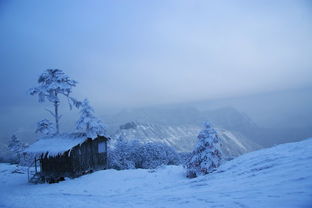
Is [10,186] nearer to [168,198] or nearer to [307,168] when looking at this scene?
[168,198]

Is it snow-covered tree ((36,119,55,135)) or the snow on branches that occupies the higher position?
the snow on branches

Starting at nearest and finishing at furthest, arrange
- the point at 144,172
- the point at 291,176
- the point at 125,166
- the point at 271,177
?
1. the point at 291,176
2. the point at 271,177
3. the point at 144,172
4. the point at 125,166

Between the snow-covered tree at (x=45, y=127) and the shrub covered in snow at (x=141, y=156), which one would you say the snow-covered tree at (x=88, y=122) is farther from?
the snow-covered tree at (x=45, y=127)

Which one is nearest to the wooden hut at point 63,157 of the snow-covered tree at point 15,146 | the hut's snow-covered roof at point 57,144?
the hut's snow-covered roof at point 57,144

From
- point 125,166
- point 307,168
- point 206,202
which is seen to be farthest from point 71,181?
point 307,168

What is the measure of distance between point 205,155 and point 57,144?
17.3 meters

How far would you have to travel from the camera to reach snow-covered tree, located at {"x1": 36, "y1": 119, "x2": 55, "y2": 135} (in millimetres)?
37928

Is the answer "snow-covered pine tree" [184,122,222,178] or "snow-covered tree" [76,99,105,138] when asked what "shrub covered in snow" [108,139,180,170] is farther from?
"snow-covered pine tree" [184,122,222,178]

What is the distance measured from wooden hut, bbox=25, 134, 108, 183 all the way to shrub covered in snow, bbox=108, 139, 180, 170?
8144mm

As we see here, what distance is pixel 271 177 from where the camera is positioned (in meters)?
→ 9.29

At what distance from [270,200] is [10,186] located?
25.1 meters

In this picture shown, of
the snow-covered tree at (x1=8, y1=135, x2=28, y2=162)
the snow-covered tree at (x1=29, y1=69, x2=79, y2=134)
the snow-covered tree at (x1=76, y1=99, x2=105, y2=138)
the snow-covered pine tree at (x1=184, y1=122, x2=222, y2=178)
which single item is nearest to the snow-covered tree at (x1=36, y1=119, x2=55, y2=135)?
the snow-covered tree at (x1=29, y1=69, x2=79, y2=134)

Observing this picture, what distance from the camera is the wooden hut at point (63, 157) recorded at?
23422 mm

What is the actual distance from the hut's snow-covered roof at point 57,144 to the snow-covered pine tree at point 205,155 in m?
13.6
